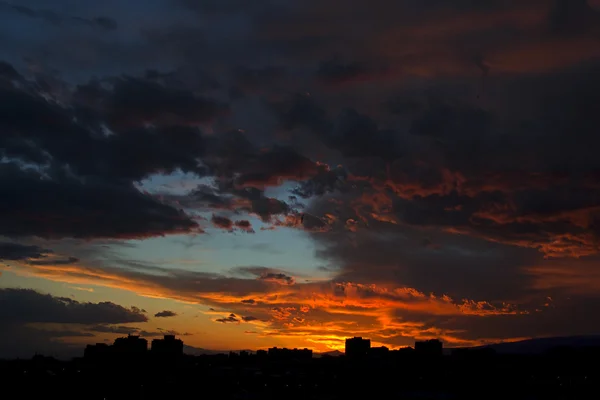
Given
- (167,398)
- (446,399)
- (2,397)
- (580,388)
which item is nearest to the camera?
(446,399)

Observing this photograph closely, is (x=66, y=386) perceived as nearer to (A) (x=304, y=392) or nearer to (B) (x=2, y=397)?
(B) (x=2, y=397)

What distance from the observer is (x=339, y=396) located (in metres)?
191

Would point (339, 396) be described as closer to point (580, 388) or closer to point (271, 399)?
point (271, 399)

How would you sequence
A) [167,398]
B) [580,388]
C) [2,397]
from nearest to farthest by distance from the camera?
[2,397]
[167,398]
[580,388]

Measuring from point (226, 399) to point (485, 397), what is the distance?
73118mm

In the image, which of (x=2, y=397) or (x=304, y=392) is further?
(x=304, y=392)

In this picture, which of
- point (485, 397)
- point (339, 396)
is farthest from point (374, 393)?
point (485, 397)

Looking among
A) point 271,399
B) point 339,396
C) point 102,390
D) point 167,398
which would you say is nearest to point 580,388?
point 339,396

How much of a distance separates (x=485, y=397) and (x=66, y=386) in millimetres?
122847

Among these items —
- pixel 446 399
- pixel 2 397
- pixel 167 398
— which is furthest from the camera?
pixel 167 398

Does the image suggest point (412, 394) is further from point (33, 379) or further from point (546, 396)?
point (33, 379)

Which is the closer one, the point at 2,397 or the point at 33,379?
the point at 2,397

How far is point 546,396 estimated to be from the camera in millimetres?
175500

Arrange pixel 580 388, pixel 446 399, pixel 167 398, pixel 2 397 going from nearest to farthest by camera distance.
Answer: pixel 446 399
pixel 2 397
pixel 167 398
pixel 580 388
